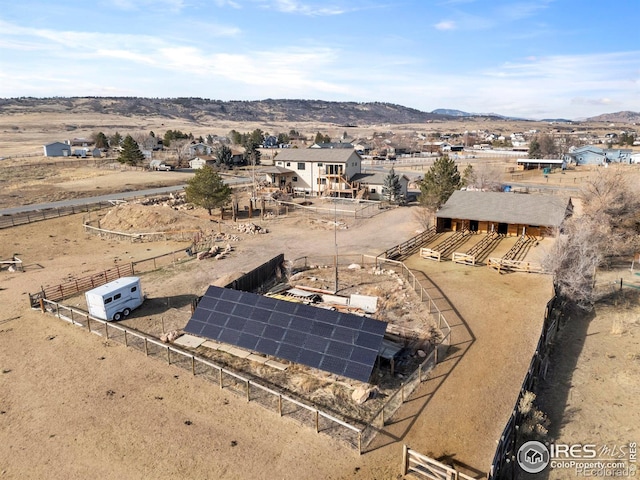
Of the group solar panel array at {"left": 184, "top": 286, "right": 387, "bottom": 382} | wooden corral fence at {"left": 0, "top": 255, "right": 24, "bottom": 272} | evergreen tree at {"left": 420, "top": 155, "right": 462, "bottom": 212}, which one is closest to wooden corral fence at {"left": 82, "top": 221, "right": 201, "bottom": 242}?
wooden corral fence at {"left": 0, "top": 255, "right": 24, "bottom": 272}

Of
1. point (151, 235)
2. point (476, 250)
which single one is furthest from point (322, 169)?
point (476, 250)

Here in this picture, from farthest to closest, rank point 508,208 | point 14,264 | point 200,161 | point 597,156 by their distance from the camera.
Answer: point 597,156 < point 200,161 < point 508,208 < point 14,264

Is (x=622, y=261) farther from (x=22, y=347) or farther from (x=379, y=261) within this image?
(x=22, y=347)

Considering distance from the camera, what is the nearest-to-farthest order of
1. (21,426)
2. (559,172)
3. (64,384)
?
1. (21,426)
2. (64,384)
3. (559,172)

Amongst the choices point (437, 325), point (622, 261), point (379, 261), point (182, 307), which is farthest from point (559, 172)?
point (182, 307)

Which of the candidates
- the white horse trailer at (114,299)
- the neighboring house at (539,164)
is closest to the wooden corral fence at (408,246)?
the white horse trailer at (114,299)

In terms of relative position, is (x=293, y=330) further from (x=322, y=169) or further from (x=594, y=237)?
(x=322, y=169)
